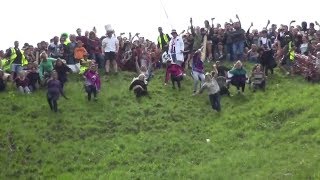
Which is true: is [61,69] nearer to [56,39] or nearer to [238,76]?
[56,39]

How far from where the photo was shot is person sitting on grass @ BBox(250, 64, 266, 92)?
92.2ft

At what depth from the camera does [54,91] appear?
82.5ft

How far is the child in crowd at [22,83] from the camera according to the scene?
26.8 metres

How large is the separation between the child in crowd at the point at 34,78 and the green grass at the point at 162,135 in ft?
1.63

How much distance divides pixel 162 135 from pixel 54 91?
15.4 ft

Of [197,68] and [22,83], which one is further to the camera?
[197,68]

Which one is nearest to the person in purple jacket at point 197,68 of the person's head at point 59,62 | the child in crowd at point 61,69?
the child in crowd at point 61,69

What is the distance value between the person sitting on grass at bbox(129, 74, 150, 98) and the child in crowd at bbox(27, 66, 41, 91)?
13.1 ft

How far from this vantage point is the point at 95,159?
2192cm

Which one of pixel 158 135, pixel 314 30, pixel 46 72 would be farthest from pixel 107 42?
pixel 314 30

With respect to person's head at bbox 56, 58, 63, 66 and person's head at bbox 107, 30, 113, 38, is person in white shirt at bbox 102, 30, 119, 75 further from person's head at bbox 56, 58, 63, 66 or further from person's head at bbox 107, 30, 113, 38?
person's head at bbox 56, 58, 63, 66

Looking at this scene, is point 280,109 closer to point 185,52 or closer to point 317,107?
point 317,107

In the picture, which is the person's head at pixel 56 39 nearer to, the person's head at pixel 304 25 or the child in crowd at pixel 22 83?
the child in crowd at pixel 22 83

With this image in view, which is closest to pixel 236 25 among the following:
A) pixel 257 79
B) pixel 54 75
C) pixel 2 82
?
pixel 257 79
